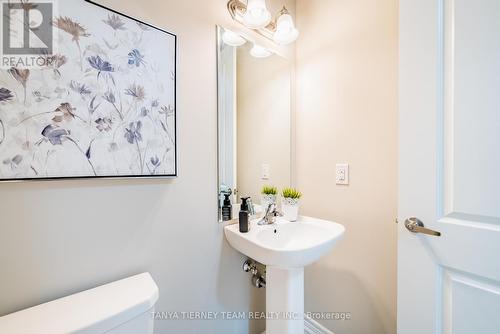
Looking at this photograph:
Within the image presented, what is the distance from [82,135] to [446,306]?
1.48 m

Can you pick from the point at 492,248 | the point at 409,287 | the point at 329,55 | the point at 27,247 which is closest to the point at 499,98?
the point at 492,248

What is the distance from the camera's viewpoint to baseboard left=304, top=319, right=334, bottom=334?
141 centimetres

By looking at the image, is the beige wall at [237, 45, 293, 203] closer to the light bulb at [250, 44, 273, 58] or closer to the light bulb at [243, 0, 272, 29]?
the light bulb at [250, 44, 273, 58]

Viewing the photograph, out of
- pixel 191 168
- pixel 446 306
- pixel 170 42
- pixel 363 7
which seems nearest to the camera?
pixel 446 306

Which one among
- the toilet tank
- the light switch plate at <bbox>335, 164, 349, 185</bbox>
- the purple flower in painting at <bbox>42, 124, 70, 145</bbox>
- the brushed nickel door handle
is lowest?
the toilet tank

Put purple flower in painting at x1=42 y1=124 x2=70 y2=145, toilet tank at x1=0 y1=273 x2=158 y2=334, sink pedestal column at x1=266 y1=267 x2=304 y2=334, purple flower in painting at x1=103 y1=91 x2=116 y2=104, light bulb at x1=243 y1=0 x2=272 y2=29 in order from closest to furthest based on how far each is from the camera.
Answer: toilet tank at x1=0 y1=273 x2=158 y2=334 < purple flower in painting at x1=42 y1=124 x2=70 y2=145 < purple flower in painting at x1=103 y1=91 x2=116 y2=104 < sink pedestal column at x1=266 y1=267 x2=304 y2=334 < light bulb at x1=243 y1=0 x2=272 y2=29

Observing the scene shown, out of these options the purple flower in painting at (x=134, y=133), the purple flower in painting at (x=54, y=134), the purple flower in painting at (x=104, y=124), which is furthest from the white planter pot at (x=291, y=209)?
the purple flower in painting at (x=54, y=134)

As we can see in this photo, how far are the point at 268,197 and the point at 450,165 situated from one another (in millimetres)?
835

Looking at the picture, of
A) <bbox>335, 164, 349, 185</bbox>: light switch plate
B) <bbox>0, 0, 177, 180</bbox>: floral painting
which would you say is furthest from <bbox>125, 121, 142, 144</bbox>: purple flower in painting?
<bbox>335, 164, 349, 185</bbox>: light switch plate

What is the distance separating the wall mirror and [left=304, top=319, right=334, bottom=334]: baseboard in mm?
888

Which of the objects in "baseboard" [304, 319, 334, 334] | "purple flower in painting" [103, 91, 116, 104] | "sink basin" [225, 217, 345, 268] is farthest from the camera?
"baseboard" [304, 319, 334, 334]

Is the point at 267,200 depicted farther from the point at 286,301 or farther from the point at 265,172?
the point at 286,301

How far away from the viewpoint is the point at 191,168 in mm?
1063

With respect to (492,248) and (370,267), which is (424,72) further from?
(370,267)
